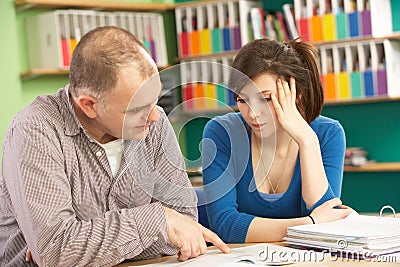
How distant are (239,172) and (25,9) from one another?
128 inches

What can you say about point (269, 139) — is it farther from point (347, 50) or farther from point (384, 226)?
point (347, 50)

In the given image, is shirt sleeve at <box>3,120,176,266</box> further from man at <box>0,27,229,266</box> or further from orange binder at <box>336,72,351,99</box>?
orange binder at <box>336,72,351,99</box>

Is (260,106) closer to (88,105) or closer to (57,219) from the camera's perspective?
(88,105)

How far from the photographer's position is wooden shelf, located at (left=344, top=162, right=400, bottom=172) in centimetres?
485

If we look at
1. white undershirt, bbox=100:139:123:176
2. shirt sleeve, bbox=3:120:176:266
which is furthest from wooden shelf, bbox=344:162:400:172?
shirt sleeve, bbox=3:120:176:266

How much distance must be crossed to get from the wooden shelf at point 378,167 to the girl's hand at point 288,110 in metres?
2.63

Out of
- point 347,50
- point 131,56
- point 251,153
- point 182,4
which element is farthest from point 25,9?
point 131,56

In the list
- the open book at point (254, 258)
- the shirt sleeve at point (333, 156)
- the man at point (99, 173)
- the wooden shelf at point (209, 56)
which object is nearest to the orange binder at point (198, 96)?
the man at point (99, 173)

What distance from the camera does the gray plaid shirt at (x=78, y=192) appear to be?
1.81 m

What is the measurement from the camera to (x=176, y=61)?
583 cm

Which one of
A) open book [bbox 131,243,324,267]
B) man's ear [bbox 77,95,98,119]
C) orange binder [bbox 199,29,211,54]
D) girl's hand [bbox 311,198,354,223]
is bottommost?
open book [bbox 131,243,324,267]

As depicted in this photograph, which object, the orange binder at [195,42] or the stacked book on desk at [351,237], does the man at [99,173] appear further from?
the orange binder at [195,42]

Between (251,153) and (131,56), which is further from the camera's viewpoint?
(251,153)

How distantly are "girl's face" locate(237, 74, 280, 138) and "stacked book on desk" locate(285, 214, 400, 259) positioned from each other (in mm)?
349
